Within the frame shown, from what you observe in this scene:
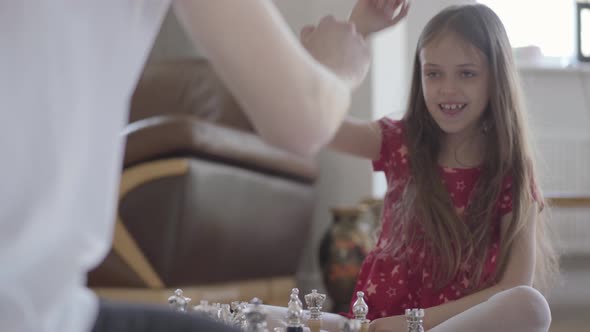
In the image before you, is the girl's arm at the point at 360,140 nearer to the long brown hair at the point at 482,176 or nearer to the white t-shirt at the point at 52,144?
the long brown hair at the point at 482,176

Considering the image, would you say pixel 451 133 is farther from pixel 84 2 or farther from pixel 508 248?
pixel 84 2

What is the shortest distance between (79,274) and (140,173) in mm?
1762

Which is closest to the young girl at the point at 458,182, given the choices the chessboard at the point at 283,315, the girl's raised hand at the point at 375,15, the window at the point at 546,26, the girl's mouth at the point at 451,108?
the girl's mouth at the point at 451,108

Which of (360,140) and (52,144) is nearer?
(52,144)

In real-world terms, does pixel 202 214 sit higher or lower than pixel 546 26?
lower

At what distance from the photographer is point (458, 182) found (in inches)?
53.9

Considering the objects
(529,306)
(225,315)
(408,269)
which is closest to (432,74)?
(408,269)

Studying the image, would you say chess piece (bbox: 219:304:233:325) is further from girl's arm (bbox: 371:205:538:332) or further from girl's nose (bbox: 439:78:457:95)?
girl's nose (bbox: 439:78:457:95)

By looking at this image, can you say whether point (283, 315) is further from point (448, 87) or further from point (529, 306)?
point (448, 87)

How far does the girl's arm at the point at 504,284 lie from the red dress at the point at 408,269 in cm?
3

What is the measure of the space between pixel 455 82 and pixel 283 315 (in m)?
0.46

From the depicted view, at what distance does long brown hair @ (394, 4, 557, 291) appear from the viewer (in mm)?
1298

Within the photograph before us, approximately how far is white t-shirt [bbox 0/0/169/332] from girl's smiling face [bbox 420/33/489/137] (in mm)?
911

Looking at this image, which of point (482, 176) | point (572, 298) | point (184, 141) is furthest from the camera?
point (572, 298)
